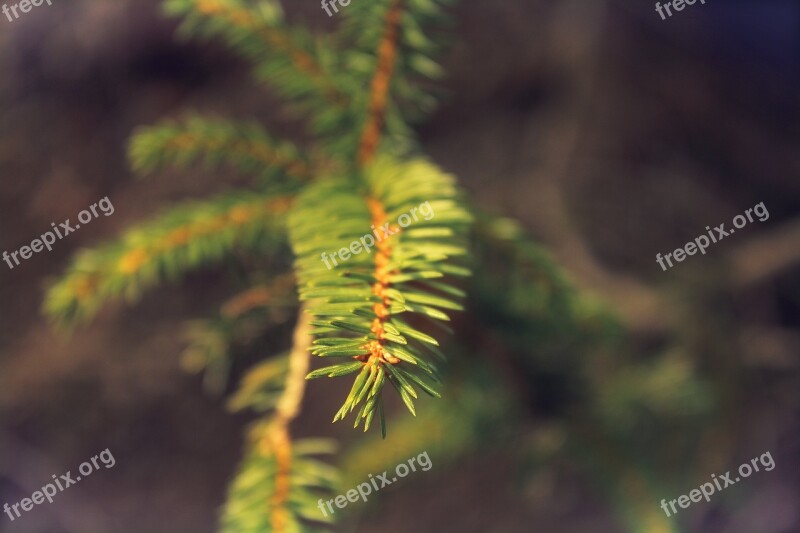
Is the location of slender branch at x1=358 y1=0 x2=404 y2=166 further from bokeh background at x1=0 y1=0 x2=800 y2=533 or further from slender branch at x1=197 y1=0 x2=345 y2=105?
bokeh background at x1=0 y1=0 x2=800 y2=533

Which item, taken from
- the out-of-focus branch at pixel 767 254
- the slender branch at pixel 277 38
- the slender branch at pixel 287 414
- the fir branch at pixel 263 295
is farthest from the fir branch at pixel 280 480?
the out-of-focus branch at pixel 767 254

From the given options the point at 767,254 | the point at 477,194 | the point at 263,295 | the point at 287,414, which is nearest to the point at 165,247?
the point at 263,295

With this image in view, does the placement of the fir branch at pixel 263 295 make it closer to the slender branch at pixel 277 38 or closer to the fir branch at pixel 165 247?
the fir branch at pixel 165 247

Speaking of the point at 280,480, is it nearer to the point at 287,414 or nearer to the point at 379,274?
the point at 287,414

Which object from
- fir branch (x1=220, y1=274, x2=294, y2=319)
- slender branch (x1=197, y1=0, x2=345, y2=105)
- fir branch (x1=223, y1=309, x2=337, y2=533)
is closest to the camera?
fir branch (x1=223, y1=309, x2=337, y2=533)

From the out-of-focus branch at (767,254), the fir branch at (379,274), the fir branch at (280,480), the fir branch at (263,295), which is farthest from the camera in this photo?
the out-of-focus branch at (767,254)

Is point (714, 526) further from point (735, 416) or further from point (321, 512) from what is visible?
point (321, 512)

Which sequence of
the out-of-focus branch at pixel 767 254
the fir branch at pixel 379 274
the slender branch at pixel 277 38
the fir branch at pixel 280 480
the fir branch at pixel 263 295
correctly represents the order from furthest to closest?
the out-of-focus branch at pixel 767 254, the fir branch at pixel 263 295, the slender branch at pixel 277 38, the fir branch at pixel 280 480, the fir branch at pixel 379 274

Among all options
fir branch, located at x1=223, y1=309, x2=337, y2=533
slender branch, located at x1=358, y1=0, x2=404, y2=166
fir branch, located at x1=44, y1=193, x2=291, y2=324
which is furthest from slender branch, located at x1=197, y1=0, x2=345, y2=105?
fir branch, located at x1=223, y1=309, x2=337, y2=533
